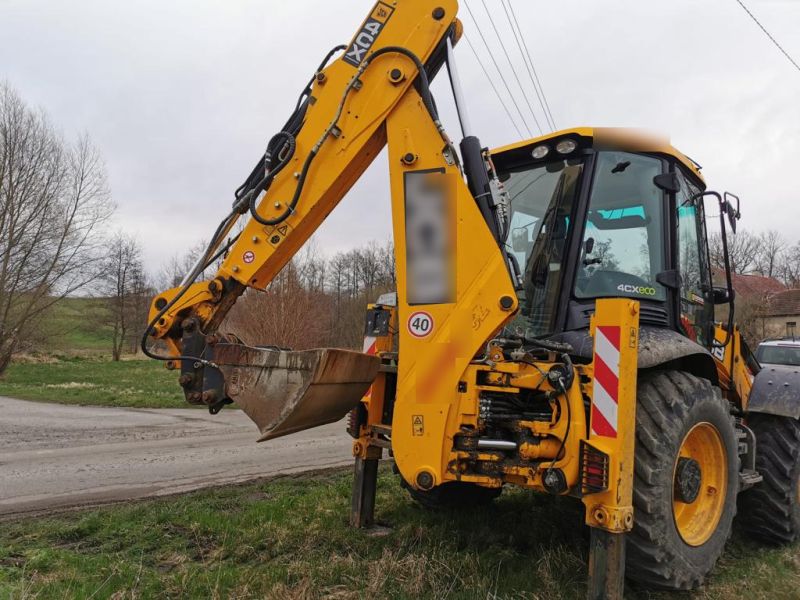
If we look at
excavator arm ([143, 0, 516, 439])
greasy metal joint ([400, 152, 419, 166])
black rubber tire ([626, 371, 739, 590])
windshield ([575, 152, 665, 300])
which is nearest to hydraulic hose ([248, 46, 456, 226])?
excavator arm ([143, 0, 516, 439])

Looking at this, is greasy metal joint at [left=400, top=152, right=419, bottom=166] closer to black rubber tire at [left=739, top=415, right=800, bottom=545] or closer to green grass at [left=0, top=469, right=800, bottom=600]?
green grass at [left=0, top=469, right=800, bottom=600]

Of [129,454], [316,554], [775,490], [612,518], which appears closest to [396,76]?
[612,518]

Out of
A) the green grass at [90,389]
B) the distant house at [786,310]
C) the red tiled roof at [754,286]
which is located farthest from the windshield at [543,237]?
the distant house at [786,310]

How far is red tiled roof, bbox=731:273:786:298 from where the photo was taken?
29.2 m

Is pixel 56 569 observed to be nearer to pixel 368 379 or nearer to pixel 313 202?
pixel 368 379

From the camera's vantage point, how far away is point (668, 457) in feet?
11.3

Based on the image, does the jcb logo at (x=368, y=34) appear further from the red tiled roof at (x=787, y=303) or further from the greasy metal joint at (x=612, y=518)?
the red tiled roof at (x=787, y=303)

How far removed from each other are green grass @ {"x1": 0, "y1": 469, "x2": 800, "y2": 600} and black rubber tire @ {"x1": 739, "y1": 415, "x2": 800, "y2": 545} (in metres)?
0.16

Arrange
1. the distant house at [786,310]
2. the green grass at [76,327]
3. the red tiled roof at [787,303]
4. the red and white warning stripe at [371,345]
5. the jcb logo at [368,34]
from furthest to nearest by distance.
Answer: the red tiled roof at [787,303]
the distant house at [786,310]
the green grass at [76,327]
the red and white warning stripe at [371,345]
the jcb logo at [368,34]

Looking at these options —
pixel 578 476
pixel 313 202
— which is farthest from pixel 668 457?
pixel 313 202

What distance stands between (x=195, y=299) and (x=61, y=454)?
5773 millimetres

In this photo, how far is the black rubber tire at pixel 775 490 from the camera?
4.88 m

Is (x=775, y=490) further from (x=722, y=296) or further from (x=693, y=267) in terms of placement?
(x=693, y=267)

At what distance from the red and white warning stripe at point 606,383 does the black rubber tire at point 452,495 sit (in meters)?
1.92
